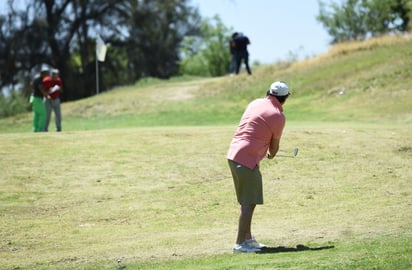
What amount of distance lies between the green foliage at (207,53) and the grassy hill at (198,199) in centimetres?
4853

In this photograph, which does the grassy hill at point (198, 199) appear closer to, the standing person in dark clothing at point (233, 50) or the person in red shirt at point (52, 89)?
the person in red shirt at point (52, 89)

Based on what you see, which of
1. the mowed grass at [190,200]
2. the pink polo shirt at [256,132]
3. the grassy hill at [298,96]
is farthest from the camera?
the grassy hill at [298,96]

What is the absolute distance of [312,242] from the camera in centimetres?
1127

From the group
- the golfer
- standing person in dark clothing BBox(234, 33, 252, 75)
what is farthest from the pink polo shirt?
standing person in dark clothing BBox(234, 33, 252, 75)

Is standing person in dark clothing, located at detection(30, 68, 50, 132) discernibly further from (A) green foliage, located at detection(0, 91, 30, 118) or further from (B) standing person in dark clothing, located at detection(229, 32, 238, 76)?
(A) green foliage, located at detection(0, 91, 30, 118)

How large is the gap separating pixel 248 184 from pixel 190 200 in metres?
5.28

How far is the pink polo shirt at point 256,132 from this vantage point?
10.8 metres

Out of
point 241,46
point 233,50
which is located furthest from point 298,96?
point 233,50

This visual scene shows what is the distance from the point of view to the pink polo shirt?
10.8 m

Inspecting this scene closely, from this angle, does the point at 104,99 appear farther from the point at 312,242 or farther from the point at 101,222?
the point at 312,242

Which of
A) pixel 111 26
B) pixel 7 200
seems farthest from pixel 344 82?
pixel 111 26

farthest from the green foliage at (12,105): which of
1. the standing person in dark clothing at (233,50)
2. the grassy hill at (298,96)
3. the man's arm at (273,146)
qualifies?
the man's arm at (273,146)

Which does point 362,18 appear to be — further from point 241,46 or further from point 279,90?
point 279,90

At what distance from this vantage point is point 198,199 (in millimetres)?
16125
